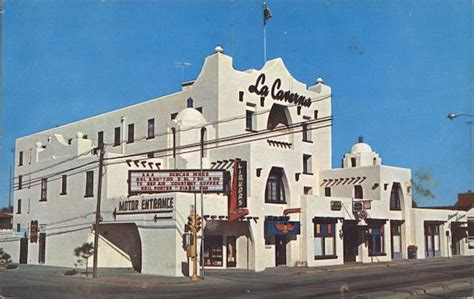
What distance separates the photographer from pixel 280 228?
39562 mm

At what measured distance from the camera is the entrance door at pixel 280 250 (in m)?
41.9

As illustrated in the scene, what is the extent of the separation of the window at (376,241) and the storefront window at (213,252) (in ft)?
47.8

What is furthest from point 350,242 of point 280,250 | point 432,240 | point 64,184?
point 64,184

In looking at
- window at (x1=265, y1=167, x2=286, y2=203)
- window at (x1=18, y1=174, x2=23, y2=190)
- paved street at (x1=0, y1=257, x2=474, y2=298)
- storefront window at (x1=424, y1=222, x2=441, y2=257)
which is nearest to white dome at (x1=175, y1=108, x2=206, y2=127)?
window at (x1=265, y1=167, x2=286, y2=203)

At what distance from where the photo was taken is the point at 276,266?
4138 centimetres

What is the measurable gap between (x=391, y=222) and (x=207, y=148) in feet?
58.1

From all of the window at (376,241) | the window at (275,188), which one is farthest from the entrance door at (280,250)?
the window at (376,241)

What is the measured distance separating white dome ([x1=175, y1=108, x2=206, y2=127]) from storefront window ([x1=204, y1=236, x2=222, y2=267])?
911 cm

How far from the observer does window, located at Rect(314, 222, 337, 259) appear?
42.8 metres

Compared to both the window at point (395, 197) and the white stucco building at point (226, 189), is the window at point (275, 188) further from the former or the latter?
the window at point (395, 197)

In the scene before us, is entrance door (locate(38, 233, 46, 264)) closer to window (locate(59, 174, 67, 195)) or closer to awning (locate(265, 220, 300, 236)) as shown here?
window (locate(59, 174, 67, 195))

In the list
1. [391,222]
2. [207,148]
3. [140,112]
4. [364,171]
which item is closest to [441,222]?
[391,222]

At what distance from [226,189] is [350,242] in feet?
49.2

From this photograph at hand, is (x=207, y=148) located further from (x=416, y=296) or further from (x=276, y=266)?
(x=416, y=296)
